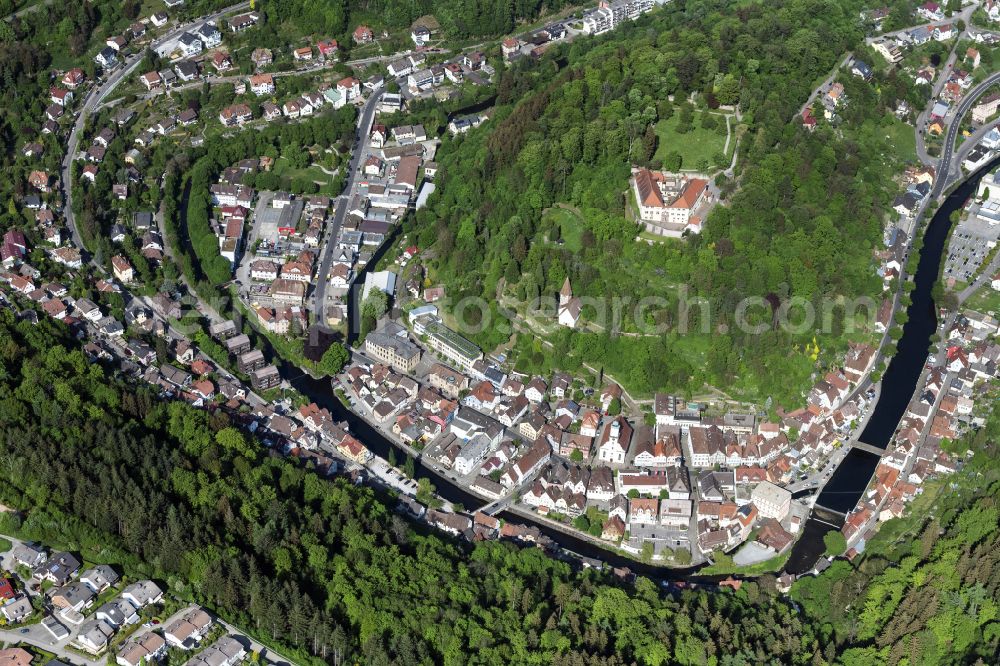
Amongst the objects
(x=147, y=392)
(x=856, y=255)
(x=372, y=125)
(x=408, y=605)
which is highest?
(x=372, y=125)

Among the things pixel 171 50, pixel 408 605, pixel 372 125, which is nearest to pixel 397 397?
pixel 408 605

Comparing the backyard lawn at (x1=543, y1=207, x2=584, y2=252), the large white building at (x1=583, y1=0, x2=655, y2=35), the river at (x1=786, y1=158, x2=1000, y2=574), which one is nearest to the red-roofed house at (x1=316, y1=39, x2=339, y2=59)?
the large white building at (x1=583, y1=0, x2=655, y2=35)

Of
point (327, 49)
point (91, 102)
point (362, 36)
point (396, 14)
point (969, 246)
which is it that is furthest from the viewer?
point (396, 14)

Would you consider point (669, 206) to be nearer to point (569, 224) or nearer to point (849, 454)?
point (569, 224)

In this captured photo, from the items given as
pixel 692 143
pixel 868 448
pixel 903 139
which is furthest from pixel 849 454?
pixel 903 139

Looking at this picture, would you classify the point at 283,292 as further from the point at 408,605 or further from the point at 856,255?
the point at 856,255

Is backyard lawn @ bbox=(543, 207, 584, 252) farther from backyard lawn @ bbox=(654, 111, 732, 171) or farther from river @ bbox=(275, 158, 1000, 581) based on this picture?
river @ bbox=(275, 158, 1000, 581)

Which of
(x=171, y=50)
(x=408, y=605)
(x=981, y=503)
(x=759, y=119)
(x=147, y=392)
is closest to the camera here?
(x=408, y=605)
